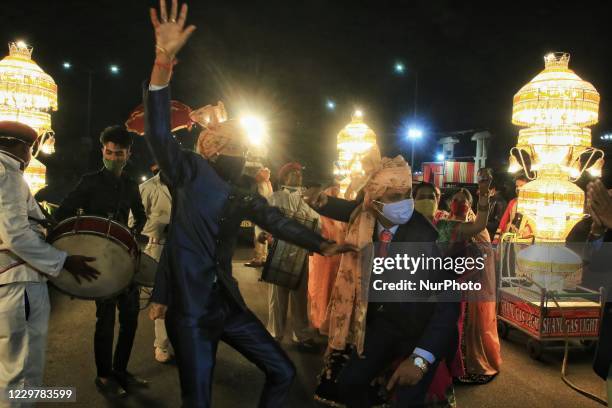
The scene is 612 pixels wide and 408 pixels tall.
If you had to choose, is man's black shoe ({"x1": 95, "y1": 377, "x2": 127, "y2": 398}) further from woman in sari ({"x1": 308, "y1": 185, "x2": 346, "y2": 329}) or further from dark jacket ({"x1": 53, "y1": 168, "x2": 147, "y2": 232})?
woman in sari ({"x1": 308, "y1": 185, "x2": 346, "y2": 329})

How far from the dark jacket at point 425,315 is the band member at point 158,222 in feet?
9.49

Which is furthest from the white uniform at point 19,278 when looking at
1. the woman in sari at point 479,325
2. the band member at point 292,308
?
the woman in sari at point 479,325

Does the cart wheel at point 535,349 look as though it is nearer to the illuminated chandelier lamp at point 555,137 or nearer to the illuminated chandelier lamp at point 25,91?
the illuminated chandelier lamp at point 555,137

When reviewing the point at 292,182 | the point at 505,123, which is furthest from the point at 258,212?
the point at 505,123

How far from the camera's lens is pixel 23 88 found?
24.6 feet

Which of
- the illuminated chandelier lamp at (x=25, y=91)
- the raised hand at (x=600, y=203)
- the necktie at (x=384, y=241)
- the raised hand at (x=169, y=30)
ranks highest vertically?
the illuminated chandelier lamp at (x=25, y=91)

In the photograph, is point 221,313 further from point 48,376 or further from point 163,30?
point 48,376

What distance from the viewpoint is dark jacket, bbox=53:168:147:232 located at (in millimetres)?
4082

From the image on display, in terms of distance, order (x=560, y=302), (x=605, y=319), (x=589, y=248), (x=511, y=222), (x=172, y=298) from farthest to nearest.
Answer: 1. (x=511, y=222)
2. (x=589, y=248)
3. (x=560, y=302)
4. (x=605, y=319)
5. (x=172, y=298)

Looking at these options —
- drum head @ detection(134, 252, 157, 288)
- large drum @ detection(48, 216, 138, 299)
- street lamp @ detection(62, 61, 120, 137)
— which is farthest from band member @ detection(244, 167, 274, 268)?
street lamp @ detection(62, 61, 120, 137)

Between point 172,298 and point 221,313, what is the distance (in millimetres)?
297

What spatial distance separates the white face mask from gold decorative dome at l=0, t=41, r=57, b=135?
23.4 feet

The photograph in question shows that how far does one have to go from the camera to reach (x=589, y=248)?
6.21 meters

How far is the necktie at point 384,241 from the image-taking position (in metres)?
3.06
